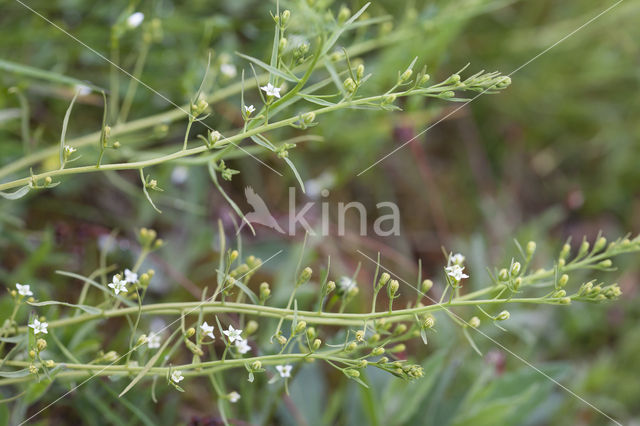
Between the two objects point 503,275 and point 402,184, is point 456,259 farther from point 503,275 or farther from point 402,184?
point 402,184

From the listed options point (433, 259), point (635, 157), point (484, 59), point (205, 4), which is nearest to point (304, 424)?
point (433, 259)

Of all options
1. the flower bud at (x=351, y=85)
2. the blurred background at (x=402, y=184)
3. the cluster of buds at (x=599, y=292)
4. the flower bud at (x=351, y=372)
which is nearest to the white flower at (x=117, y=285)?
the blurred background at (x=402, y=184)

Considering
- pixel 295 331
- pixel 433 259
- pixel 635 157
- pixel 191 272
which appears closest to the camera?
pixel 295 331

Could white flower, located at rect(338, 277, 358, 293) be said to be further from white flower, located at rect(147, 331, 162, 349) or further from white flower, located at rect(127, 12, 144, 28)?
white flower, located at rect(127, 12, 144, 28)

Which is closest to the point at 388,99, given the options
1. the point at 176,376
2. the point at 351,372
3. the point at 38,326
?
the point at 351,372

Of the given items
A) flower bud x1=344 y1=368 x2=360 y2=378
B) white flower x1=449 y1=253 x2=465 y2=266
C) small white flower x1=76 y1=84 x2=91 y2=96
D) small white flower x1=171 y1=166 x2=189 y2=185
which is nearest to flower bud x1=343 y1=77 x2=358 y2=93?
white flower x1=449 y1=253 x2=465 y2=266

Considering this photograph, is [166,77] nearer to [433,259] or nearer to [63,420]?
[63,420]

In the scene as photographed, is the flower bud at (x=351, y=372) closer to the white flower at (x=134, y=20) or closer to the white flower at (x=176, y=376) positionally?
the white flower at (x=176, y=376)

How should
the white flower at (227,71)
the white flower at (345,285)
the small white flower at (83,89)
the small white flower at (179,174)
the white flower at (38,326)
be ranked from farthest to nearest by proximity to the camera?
the small white flower at (179,174), the white flower at (227,71), the small white flower at (83,89), the white flower at (345,285), the white flower at (38,326)
